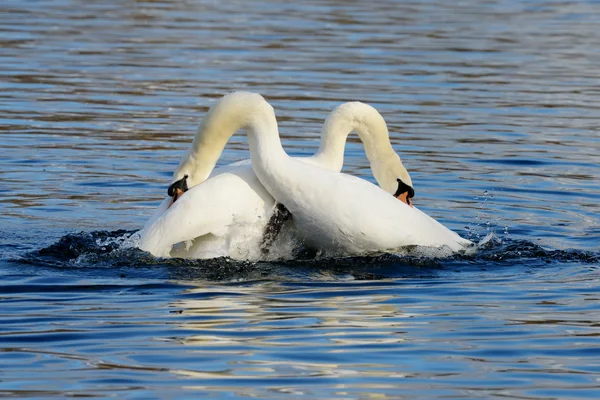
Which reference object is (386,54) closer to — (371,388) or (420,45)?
(420,45)

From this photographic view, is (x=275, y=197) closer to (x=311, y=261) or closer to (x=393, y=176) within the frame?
(x=311, y=261)

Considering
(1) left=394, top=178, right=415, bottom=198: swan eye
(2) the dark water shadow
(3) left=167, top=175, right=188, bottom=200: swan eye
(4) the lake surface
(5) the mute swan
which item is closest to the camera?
(4) the lake surface

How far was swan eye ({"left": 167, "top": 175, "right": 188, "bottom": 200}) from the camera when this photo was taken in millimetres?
8891

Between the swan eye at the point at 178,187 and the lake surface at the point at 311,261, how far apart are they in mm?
548

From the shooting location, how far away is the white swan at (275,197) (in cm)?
829

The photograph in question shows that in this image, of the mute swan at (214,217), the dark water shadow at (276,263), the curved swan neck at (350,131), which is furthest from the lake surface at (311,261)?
the curved swan neck at (350,131)

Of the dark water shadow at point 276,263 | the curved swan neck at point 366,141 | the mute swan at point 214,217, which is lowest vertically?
the dark water shadow at point 276,263

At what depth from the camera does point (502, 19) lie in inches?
1050

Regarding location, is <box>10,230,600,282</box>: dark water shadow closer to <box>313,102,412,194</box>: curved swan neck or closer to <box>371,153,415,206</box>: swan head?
<box>371,153,415,206</box>: swan head

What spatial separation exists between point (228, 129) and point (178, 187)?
0.52 meters

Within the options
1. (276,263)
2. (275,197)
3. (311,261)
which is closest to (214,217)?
(275,197)

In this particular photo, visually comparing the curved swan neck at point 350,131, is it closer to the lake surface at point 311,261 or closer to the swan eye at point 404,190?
the swan eye at point 404,190

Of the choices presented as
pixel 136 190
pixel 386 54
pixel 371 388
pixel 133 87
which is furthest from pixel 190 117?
pixel 371 388

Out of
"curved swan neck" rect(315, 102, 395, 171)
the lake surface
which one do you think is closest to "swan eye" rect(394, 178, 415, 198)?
"curved swan neck" rect(315, 102, 395, 171)
